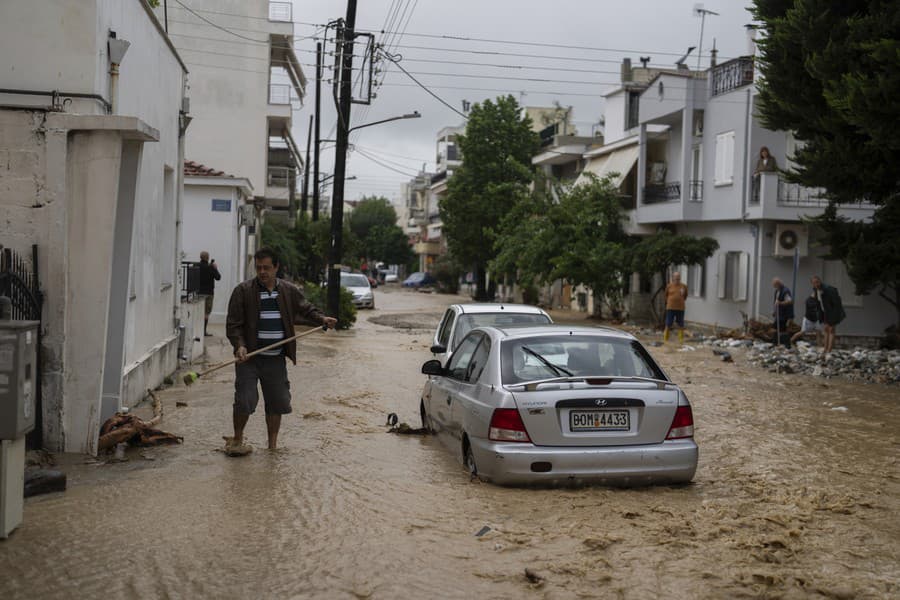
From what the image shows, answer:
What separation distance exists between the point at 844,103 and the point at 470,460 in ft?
32.3

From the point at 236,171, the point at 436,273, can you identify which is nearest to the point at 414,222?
the point at 436,273

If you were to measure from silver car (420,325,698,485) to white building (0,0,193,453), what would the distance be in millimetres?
3356

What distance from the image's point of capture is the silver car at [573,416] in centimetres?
773

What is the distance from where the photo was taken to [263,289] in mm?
9438

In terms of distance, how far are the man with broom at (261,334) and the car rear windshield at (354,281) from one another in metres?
35.1

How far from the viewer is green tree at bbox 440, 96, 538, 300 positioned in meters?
53.5

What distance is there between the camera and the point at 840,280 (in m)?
29.1

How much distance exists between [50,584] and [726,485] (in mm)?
5536

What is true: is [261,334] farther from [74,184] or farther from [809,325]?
[809,325]

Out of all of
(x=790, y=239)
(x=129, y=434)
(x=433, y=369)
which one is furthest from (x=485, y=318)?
(x=790, y=239)

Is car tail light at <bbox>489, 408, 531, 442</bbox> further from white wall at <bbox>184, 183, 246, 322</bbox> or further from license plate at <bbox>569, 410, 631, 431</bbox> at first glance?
white wall at <bbox>184, 183, 246, 322</bbox>

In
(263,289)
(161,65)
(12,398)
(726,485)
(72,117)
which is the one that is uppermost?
(161,65)

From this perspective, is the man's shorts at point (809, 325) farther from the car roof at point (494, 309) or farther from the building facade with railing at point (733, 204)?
the car roof at point (494, 309)

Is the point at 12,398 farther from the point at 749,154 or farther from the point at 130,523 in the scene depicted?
the point at 749,154
